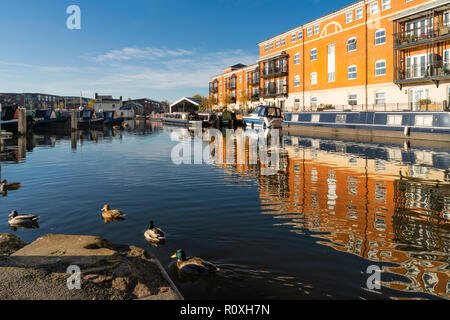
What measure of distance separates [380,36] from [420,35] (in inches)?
231

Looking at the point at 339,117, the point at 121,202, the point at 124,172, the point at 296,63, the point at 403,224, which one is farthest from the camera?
the point at 296,63

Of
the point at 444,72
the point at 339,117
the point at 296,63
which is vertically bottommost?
the point at 339,117

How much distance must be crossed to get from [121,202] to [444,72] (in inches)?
1188

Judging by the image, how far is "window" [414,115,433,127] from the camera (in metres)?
25.5

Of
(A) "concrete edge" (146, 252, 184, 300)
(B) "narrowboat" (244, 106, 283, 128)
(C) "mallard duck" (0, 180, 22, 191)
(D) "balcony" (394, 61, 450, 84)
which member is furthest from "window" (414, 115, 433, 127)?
(C) "mallard duck" (0, 180, 22, 191)

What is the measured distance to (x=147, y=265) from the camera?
5.60m

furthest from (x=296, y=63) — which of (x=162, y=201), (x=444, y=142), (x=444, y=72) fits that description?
(x=162, y=201)

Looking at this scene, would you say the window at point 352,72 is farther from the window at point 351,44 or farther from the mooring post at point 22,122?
the mooring post at point 22,122

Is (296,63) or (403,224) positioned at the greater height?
(296,63)

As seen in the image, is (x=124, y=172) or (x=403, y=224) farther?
(x=124, y=172)

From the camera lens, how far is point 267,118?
4319 cm

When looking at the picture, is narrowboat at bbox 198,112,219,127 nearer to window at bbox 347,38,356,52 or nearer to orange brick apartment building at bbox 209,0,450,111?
orange brick apartment building at bbox 209,0,450,111

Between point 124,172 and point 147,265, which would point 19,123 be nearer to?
point 124,172

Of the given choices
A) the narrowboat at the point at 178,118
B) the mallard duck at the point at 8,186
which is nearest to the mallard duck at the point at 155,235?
the mallard duck at the point at 8,186
